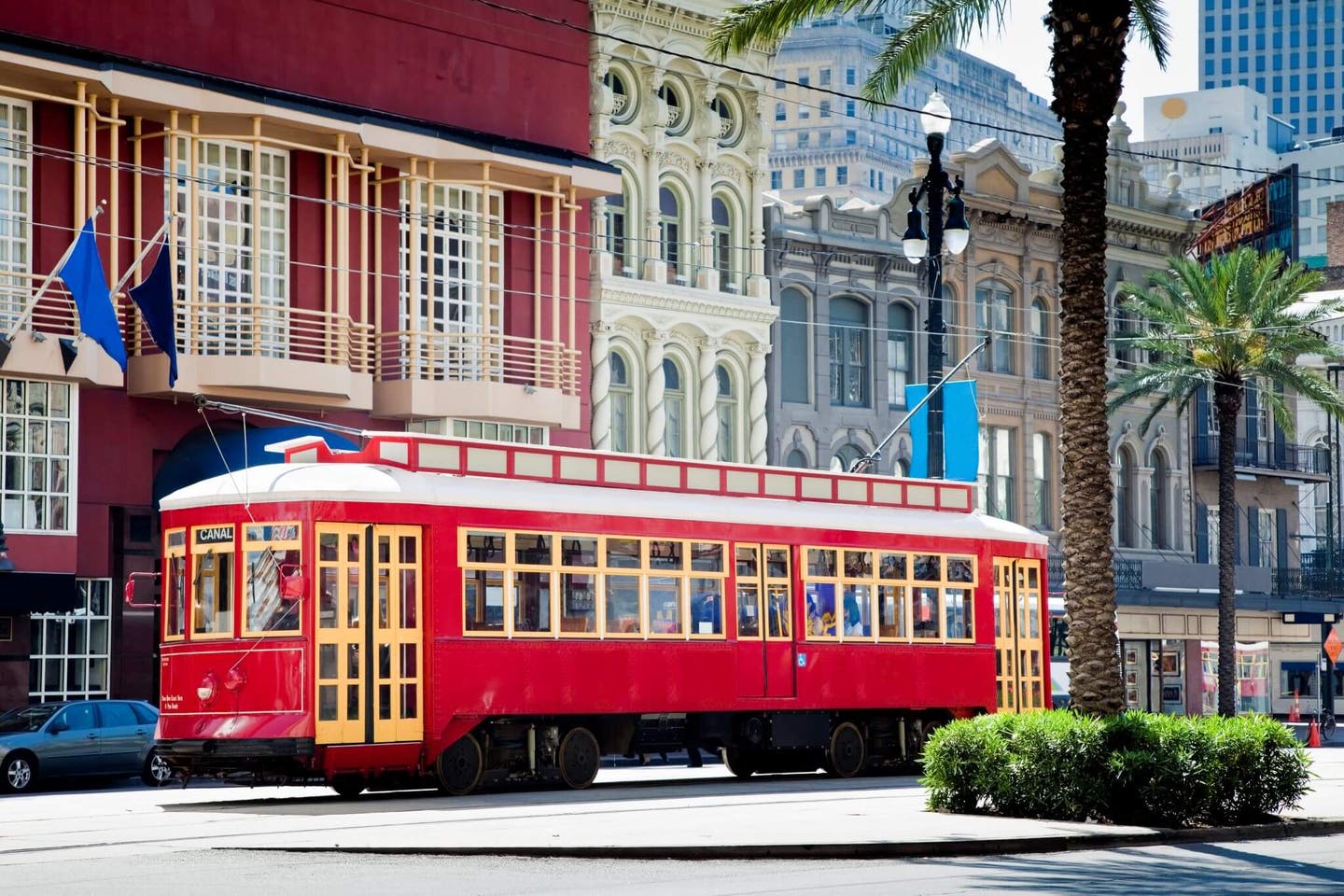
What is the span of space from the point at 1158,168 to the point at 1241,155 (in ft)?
72.8

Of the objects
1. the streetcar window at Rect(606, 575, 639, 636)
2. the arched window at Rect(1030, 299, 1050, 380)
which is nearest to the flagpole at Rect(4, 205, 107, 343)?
the streetcar window at Rect(606, 575, 639, 636)

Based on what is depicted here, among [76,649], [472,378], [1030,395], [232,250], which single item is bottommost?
[76,649]

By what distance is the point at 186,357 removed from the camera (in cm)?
3356

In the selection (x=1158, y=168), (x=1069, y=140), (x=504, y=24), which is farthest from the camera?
(x=1158, y=168)

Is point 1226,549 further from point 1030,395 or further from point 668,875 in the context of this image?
point 668,875

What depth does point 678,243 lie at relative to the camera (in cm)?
4516

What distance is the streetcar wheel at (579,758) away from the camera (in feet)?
84.2

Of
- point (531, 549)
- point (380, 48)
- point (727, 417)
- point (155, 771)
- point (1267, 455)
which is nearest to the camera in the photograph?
point (531, 549)

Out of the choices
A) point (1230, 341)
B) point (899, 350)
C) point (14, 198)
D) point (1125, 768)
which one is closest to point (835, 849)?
point (1125, 768)

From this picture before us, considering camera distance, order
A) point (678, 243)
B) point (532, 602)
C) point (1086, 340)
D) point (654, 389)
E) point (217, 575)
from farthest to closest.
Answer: point (678, 243) → point (654, 389) → point (532, 602) → point (217, 575) → point (1086, 340)

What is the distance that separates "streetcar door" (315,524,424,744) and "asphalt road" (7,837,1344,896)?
18.7ft

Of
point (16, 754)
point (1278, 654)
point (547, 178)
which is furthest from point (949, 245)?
point (1278, 654)

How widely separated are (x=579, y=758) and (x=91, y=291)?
10.2m

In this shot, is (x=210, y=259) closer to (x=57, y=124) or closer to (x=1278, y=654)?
(x=57, y=124)
